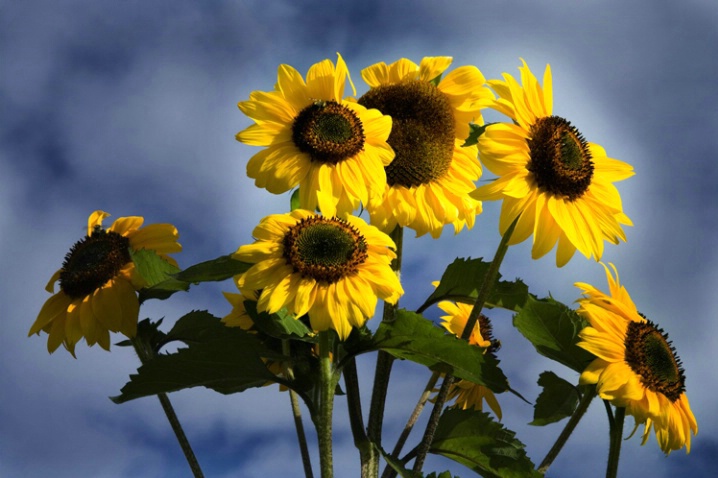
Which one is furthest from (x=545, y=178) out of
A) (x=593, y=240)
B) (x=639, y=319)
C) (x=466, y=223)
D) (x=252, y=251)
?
A: (x=252, y=251)

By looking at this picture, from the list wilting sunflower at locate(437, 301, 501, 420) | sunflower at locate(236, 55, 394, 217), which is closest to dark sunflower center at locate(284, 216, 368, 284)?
sunflower at locate(236, 55, 394, 217)

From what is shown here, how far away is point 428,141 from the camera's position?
2.40m

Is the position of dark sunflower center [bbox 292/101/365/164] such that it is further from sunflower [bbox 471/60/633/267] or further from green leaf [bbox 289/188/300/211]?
sunflower [bbox 471/60/633/267]

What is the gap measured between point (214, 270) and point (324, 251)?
0.32 m

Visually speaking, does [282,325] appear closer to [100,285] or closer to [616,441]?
[100,285]

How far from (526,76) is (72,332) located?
142 cm

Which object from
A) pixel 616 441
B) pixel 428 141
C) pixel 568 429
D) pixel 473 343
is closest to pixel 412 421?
pixel 473 343

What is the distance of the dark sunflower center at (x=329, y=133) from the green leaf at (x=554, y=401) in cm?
91

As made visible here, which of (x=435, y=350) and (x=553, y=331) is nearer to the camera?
(x=435, y=350)

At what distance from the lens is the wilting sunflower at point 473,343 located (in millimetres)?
2834

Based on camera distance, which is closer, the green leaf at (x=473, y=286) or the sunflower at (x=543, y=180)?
the sunflower at (x=543, y=180)

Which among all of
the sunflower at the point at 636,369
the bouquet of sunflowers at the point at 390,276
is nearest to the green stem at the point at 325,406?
the bouquet of sunflowers at the point at 390,276

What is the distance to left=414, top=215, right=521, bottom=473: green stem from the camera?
7.06 feet

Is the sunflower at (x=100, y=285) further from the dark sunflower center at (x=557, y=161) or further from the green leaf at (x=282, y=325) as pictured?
the dark sunflower center at (x=557, y=161)
